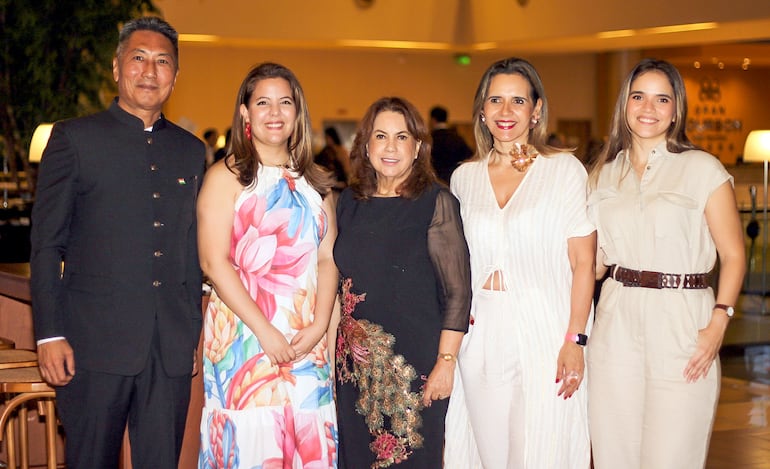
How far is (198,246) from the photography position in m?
3.67

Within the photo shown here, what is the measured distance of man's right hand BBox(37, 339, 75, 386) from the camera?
333 centimetres

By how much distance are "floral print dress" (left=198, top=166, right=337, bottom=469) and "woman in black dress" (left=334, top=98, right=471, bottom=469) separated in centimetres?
15

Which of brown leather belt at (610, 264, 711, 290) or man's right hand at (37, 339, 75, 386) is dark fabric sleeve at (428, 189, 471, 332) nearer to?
brown leather belt at (610, 264, 711, 290)

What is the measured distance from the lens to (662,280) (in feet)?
12.2

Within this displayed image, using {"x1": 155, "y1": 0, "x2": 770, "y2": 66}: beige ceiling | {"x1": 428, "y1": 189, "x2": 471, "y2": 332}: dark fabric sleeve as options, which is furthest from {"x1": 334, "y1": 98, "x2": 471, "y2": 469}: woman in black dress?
{"x1": 155, "y1": 0, "x2": 770, "y2": 66}: beige ceiling

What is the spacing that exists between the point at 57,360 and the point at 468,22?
44.5 ft

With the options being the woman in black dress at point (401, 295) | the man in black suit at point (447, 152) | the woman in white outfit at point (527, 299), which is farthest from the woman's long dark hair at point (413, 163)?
the man in black suit at point (447, 152)

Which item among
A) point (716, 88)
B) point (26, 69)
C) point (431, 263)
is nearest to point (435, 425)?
point (431, 263)

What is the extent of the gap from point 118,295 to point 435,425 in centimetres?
119

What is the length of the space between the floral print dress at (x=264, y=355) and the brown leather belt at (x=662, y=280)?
42.8 inches

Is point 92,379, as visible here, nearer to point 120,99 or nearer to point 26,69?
point 120,99

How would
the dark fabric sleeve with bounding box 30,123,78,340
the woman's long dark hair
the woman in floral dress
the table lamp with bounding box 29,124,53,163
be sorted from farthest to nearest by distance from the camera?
1. the table lamp with bounding box 29,124,53,163
2. the woman's long dark hair
3. the woman in floral dress
4. the dark fabric sleeve with bounding box 30,123,78,340

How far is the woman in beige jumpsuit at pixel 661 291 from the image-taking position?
3.67 meters

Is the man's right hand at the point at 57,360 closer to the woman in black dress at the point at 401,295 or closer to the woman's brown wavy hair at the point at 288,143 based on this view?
the woman's brown wavy hair at the point at 288,143
